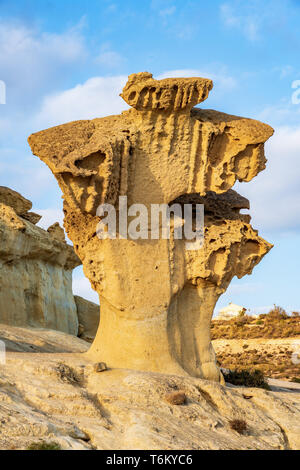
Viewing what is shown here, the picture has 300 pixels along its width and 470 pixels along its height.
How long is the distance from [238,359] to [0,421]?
23.2 m

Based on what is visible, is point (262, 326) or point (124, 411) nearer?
point (124, 411)

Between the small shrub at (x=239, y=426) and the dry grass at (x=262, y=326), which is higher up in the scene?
the dry grass at (x=262, y=326)

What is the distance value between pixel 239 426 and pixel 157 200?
14.9 feet

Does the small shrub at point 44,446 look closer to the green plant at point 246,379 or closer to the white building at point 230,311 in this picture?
the green plant at point 246,379

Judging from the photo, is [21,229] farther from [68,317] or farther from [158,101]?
[158,101]

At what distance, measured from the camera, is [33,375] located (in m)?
8.93

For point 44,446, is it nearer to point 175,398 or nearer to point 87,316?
point 175,398

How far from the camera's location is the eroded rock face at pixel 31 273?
20156 mm

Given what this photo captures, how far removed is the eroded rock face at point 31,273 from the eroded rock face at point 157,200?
9019 mm

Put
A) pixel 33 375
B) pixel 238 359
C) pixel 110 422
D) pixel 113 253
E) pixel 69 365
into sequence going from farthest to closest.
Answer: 1. pixel 238 359
2. pixel 113 253
3. pixel 69 365
4. pixel 33 375
5. pixel 110 422

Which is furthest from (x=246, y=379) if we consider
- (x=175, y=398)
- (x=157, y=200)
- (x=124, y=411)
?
(x=124, y=411)

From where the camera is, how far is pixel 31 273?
22.0m

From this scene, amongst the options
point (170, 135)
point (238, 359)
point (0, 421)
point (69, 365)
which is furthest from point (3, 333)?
point (238, 359)

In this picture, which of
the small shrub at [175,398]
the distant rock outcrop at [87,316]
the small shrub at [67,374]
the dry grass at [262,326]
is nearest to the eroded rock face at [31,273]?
the distant rock outcrop at [87,316]
